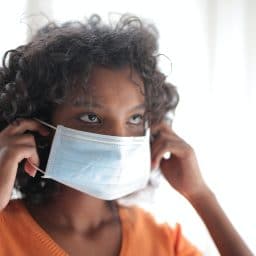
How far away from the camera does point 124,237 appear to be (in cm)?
115

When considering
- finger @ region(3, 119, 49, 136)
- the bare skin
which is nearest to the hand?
the bare skin

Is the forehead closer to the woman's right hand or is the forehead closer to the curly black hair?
the curly black hair

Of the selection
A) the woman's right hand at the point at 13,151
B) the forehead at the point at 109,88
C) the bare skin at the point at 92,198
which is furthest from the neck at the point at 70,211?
the forehead at the point at 109,88

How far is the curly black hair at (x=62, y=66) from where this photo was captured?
1051 mm

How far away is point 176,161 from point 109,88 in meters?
0.31

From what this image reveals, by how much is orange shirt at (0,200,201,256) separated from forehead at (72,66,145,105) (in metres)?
0.31

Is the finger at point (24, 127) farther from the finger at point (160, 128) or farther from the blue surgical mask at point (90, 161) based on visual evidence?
the finger at point (160, 128)

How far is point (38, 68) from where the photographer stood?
41.9 inches

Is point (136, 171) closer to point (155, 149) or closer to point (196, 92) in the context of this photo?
point (155, 149)

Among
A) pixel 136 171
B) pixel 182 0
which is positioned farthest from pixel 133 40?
pixel 182 0

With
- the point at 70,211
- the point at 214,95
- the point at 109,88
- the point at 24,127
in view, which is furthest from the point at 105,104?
the point at 214,95

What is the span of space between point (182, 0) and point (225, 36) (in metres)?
0.17

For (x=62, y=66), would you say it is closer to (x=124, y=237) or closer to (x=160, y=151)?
(x=160, y=151)

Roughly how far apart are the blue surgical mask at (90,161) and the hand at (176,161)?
4.6 inches
